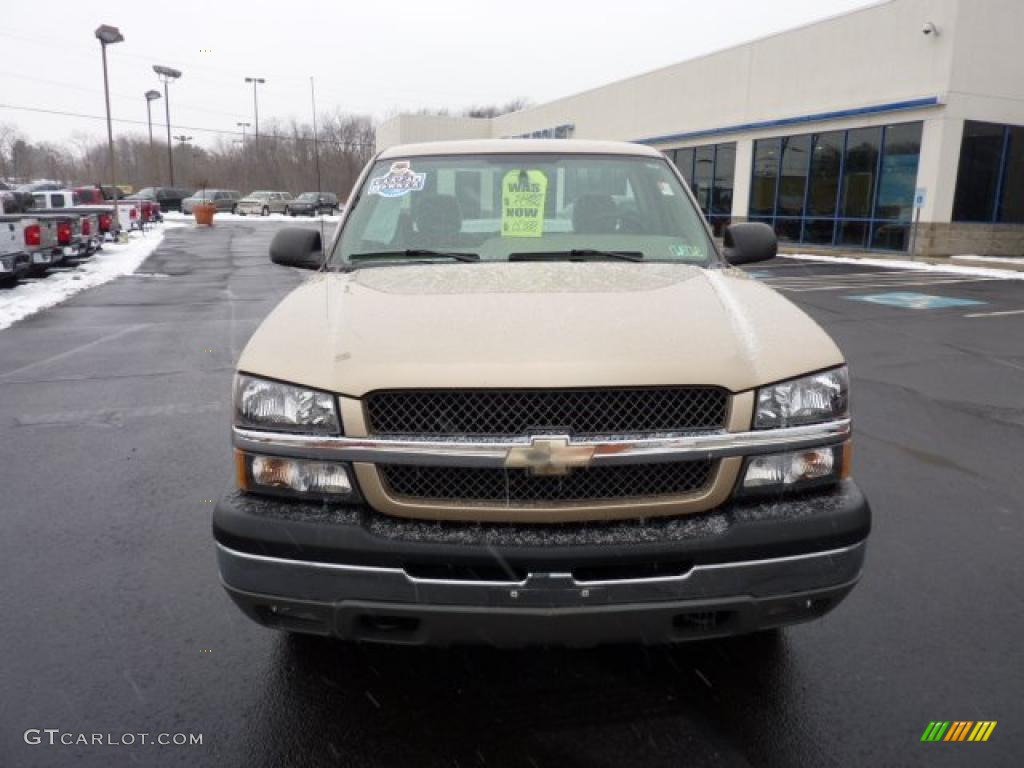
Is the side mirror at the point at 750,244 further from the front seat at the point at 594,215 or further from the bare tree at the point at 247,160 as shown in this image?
the bare tree at the point at 247,160

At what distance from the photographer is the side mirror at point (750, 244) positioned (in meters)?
3.92

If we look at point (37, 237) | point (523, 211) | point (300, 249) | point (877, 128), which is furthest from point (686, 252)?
point (877, 128)

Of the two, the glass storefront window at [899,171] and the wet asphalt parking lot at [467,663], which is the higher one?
the glass storefront window at [899,171]

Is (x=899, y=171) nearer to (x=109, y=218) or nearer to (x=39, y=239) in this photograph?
(x=39, y=239)

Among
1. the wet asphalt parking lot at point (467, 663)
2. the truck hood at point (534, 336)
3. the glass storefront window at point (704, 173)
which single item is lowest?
the wet asphalt parking lot at point (467, 663)

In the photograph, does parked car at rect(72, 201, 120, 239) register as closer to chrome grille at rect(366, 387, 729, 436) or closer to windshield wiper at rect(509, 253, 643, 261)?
windshield wiper at rect(509, 253, 643, 261)

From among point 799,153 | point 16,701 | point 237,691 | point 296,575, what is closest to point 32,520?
point 16,701

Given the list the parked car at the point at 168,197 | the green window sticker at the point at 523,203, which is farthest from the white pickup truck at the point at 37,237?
the parked car at the point at 168,197

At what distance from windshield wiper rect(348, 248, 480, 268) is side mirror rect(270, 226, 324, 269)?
0.33 m

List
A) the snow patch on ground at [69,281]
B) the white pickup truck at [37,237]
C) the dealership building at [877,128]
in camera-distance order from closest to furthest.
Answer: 1. the snow patch on ground at [69,281]
2. the white pickup truck at [37,237]
3. the dealership building at [877,128]

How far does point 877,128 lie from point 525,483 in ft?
78.1

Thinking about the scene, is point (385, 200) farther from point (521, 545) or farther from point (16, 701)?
point (16, 701)

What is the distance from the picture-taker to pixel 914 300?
13680mm

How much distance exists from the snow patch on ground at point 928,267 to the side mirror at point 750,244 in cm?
1672
